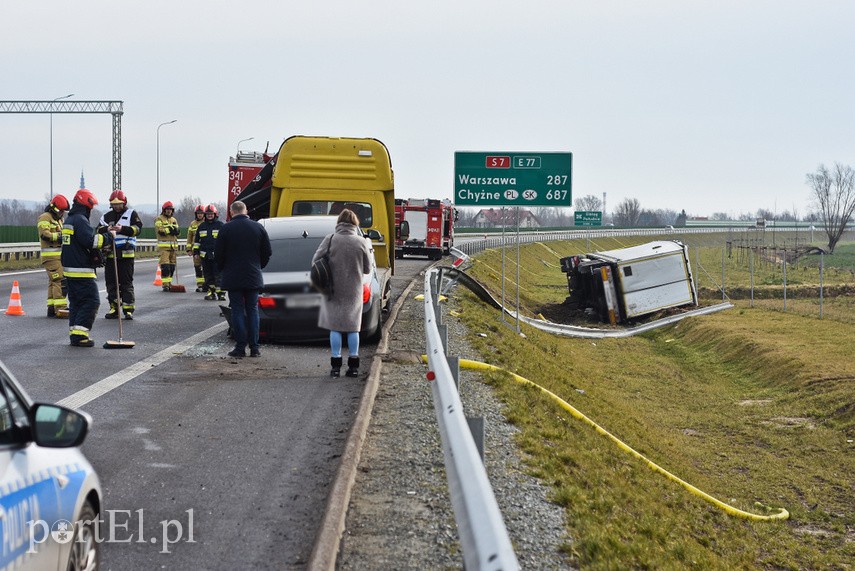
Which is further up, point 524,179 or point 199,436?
point 524,179

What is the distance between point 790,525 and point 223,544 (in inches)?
306

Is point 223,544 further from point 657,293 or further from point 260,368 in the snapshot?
point 657,293

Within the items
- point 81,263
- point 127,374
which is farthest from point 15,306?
point 127,374

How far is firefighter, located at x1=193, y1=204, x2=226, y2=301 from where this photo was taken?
2039 cm

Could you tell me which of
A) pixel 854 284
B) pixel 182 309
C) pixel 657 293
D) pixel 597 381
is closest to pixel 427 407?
pixel 182 309

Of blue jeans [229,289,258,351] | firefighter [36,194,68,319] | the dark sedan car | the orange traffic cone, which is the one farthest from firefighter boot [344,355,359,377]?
the orange traffic cone

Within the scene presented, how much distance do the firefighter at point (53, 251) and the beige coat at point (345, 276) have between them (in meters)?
7.15

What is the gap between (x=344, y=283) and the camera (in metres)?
10.7

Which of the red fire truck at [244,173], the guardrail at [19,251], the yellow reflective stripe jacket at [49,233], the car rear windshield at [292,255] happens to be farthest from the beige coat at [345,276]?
the guardrail at [19,251]

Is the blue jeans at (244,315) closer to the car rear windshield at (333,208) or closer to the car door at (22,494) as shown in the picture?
the car rear windshield at (333,208)

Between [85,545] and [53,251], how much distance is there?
549 inches

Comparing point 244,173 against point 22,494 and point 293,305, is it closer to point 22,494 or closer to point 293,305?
point 293,305

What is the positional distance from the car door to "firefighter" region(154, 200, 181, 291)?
1936 centimetres

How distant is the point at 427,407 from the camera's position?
9094mm
